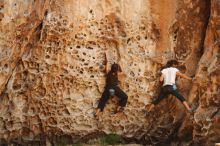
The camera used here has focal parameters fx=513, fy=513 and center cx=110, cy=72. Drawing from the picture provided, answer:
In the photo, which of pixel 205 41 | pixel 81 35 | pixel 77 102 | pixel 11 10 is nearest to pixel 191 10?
pixel 205 41

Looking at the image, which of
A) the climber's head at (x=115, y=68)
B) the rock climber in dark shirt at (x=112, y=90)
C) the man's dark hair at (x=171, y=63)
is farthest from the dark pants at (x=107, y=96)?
the man's dark hair at (x=171, y=63)

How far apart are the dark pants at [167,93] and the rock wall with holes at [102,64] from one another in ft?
1.10

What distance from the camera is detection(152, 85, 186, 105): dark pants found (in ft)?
31.9

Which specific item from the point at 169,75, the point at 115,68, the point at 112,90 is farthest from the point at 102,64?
the point at 169,75

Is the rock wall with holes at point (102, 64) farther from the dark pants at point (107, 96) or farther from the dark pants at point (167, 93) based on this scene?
the dark pants at point (167, 93)

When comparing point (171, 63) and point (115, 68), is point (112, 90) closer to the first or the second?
point (115, 68)

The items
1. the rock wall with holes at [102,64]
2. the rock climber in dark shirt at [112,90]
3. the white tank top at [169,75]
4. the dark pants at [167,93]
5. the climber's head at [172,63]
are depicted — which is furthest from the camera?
the climber's head at [172,63]

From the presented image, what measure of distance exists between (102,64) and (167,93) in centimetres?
141

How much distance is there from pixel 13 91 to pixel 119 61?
2173 millimetres

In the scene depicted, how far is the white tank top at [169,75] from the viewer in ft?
32.3

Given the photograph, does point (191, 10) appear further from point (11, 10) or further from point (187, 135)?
point (11, 10)

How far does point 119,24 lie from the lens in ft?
33.7

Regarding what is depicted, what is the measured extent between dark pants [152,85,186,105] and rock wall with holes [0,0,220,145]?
1.10ft

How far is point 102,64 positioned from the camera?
10.2 metres
